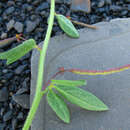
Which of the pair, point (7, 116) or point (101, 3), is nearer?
point (7, 116)

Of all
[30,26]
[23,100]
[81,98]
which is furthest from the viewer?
[30,26]

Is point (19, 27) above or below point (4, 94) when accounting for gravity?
above

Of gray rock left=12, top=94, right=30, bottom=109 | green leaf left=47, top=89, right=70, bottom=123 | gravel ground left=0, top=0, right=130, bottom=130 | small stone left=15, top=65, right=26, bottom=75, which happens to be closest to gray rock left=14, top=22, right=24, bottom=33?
gravel ground left=0, top=0, right=130, bottom=130

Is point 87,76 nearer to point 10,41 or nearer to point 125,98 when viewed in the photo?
point 125,98

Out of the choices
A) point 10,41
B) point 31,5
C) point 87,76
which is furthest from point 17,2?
point 87,76

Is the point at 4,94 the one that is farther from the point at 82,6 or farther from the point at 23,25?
the point at 82,6

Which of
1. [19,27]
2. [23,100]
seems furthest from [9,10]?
[23,100]

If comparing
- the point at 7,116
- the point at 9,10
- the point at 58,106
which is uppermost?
the point at 9,10

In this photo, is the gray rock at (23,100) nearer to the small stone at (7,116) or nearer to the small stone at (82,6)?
the small stone at (7,116)
